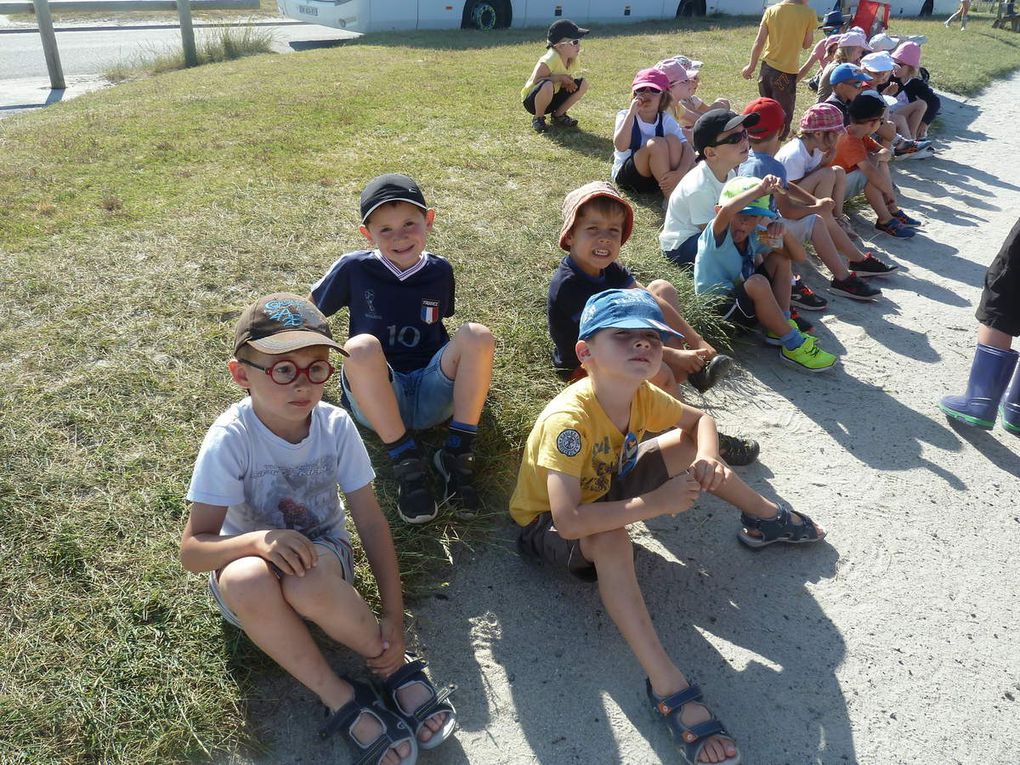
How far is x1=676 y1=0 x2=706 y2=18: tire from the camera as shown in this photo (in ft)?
59.4

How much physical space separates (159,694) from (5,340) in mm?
2389

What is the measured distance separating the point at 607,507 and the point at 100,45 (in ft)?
52.3

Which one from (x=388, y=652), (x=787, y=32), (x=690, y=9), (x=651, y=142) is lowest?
(x=388, y=652)

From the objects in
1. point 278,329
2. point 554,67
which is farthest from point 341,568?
point 554,67

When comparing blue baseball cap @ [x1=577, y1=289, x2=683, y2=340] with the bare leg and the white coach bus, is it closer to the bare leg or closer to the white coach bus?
the bare leg

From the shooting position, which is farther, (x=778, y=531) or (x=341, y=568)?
(x=778, y=531)

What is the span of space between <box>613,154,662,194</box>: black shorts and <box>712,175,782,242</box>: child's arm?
213 centimetres

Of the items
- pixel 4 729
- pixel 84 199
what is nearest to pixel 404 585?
pixel 4 729

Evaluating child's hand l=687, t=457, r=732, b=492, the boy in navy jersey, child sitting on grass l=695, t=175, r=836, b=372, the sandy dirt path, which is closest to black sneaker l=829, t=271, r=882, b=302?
child sitting on grass l=695, t=175, r=836, b=372

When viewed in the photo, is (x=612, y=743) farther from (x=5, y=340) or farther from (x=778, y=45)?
(x=778, y=45)

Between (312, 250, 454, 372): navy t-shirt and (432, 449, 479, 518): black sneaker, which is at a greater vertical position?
(312, 250, 454, 372): navy t-shirt

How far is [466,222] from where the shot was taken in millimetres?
5477

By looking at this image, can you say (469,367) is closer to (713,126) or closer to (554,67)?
(713,126)

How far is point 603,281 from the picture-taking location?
3.42m
